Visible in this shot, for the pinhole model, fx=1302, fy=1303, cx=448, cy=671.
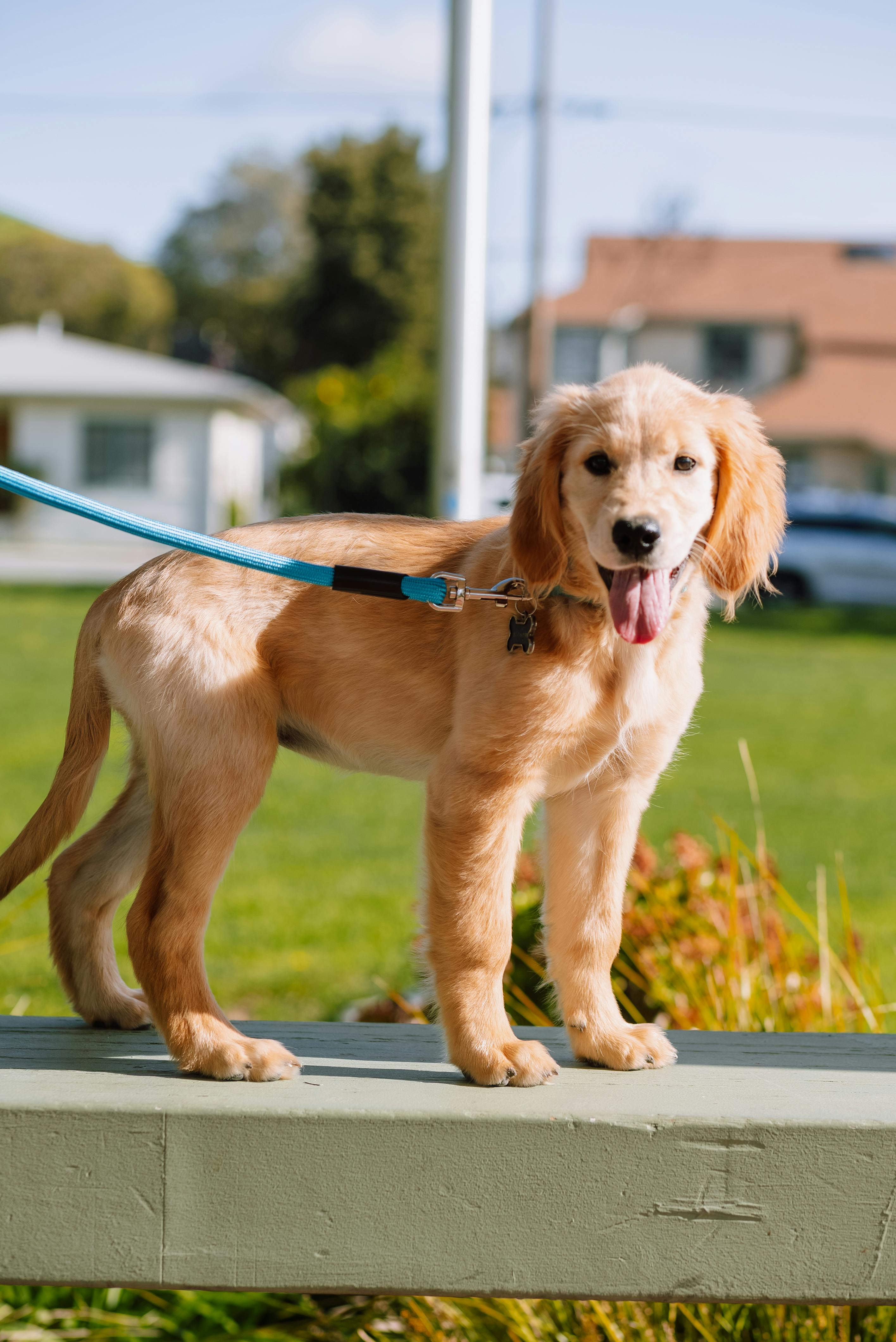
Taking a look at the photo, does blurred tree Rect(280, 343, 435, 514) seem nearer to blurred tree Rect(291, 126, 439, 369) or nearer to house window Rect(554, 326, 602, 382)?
house window Rect(554, 326, 602, 382)

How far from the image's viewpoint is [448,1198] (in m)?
2.28

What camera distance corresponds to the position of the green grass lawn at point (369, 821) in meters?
6.26

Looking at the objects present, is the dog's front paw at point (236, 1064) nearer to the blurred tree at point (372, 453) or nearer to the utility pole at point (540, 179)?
the utility pole at point (540, 179)

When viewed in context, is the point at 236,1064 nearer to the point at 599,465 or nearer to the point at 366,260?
the point at 599,465

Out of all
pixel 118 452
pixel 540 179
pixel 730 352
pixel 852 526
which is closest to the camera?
pixel 540 179

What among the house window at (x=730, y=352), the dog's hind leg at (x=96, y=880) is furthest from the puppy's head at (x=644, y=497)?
the house window at (x=730, y=352)

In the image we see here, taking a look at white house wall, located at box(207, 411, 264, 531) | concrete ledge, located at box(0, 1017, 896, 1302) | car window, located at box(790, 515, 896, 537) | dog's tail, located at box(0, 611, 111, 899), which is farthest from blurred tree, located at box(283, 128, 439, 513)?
concrete ledge, located at box(0, 1017, 896, 1302)

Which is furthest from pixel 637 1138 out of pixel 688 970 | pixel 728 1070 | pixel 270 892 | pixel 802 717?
pixel 802 717

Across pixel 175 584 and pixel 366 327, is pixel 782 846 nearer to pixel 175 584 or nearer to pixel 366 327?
pixel 175 584

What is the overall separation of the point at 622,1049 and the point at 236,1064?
763 mm

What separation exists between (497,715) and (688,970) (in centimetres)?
201

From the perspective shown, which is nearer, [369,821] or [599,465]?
[599,465]

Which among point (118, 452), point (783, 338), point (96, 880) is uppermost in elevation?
point (783, 338)

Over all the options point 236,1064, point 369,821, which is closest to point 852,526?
point 369,821
